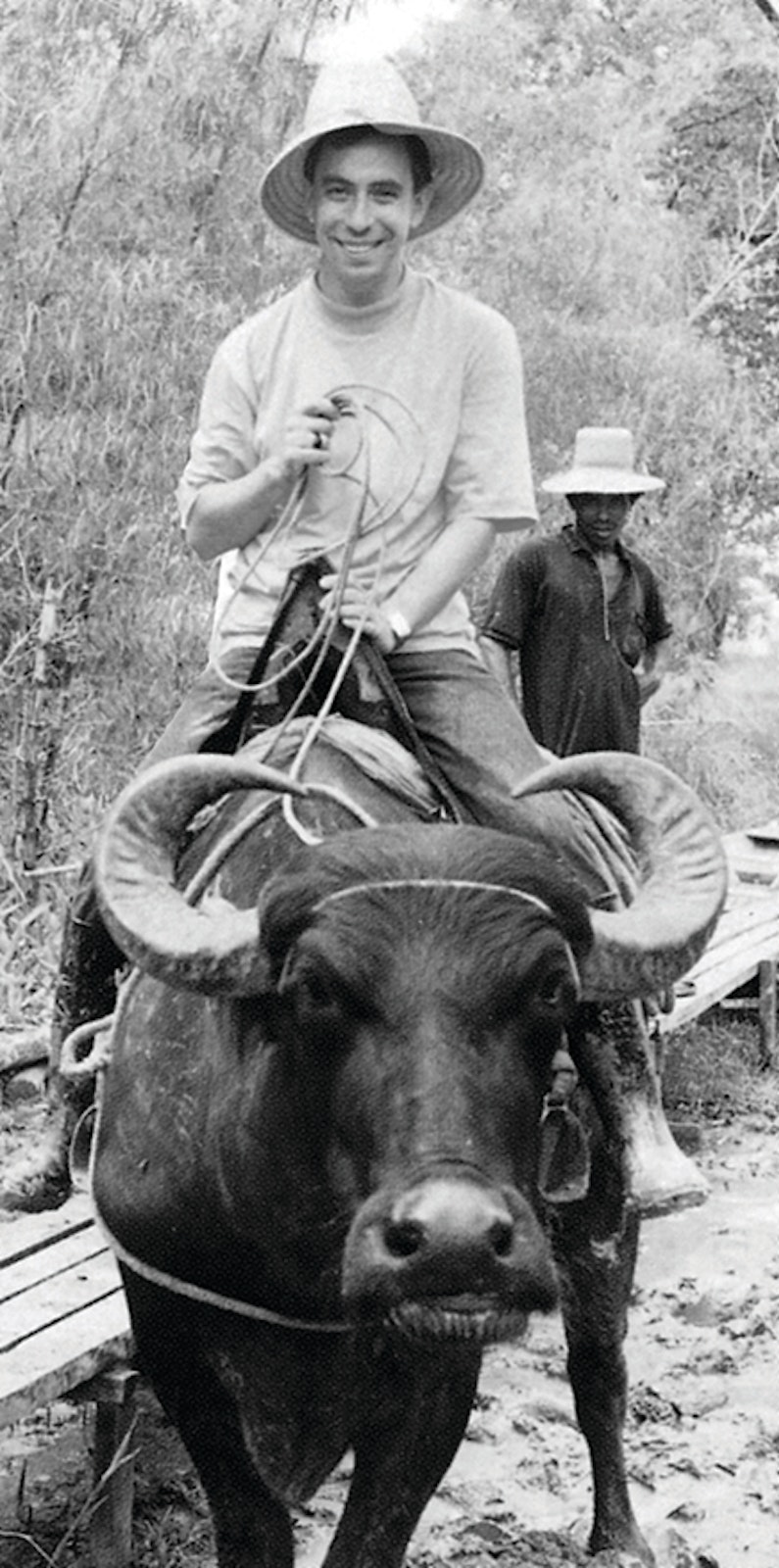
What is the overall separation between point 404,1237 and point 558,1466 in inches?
100

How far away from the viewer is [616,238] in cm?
1287

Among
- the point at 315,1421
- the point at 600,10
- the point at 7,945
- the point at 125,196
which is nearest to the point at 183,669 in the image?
the point at 7,945

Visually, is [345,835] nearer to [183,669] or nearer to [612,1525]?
[612,1525]

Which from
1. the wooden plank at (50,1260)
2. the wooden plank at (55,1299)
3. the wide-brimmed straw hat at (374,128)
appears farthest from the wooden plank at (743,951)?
the wide-brimmed straw hat at (374,128)

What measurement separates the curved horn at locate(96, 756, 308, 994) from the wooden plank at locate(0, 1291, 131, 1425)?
1118 millimetres

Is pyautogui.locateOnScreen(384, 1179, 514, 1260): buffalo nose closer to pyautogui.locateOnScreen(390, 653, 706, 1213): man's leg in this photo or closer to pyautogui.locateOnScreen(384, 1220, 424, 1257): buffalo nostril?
pyautogui.locateOnScreen(384, 1220, 424, 1257): buffalo nostril

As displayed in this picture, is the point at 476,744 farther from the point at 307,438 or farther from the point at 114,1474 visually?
the point at 114,1474

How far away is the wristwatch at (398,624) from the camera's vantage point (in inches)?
138

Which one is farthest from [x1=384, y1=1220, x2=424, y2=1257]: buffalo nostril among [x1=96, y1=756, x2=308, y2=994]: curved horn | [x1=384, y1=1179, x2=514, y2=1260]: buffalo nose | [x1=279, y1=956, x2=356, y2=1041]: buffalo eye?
[x1=96, y1=756, x2=308, y2=994]: curved horn

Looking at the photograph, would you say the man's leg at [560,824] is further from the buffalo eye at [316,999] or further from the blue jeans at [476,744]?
the buffalo eye at [316,999]

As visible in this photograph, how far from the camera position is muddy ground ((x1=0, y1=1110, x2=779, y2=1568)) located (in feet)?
12.9

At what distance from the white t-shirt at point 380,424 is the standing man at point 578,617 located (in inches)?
101

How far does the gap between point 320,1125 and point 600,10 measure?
1912 cm

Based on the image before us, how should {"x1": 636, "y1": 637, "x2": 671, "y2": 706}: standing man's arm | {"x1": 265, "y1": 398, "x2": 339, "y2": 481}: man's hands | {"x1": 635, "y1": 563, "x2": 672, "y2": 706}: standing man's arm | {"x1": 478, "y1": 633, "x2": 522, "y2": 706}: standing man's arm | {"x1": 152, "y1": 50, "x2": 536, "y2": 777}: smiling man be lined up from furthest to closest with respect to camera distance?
{"x1": 636, "y1": 637, "x2": 671, "y2": 706}: standing man's arm → {"x1": 635, "y1": 563, "x2": 672, "y2": 706}: standing man's arm → {"x1": 478, "y1": 633, "x2": 522, "y2": 706}: standing man's arm → {"x1": 152, "y1": 50, "x2": 536, "y2": 777}: smiling man → {"x1": 265, "y1": 398, "x2": 339, "y2": 481}: man's hands
